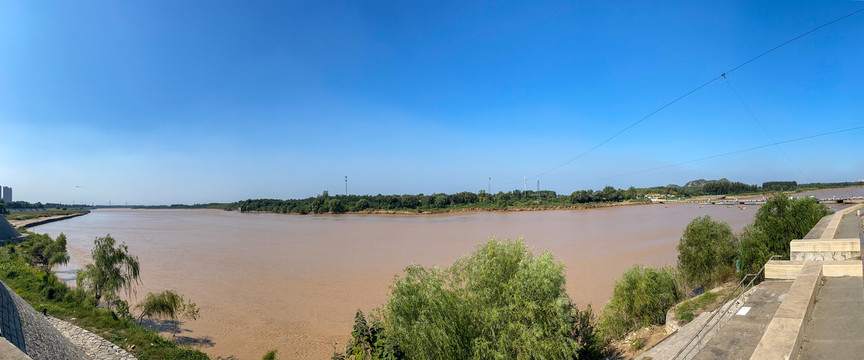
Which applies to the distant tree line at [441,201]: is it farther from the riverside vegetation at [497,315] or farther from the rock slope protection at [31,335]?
the rock slope protection at [31,335]

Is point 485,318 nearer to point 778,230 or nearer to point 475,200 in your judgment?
point 778,230

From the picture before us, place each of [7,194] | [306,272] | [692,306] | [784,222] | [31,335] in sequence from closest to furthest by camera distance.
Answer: [31,335] < [692,306] < [784,222] < [306,272] < [7,194]

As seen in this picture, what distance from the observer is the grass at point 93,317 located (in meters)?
8.83

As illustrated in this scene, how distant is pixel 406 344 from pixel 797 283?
20.5 ft

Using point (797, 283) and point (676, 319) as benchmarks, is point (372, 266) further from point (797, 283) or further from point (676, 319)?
point (797, 283)

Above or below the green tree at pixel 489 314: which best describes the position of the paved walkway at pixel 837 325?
above

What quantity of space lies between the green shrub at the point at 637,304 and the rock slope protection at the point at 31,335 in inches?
476

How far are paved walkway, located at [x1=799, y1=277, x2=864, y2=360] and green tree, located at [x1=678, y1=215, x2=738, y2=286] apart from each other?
28.3 feet

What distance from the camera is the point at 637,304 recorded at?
10312mm

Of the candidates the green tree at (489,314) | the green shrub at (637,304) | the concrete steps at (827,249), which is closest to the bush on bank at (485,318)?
the green tree at (489,314)

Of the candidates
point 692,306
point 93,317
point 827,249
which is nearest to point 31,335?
point 93,317

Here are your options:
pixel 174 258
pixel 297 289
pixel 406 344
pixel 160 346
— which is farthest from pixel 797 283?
pixel 174 258

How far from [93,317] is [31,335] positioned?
4717 mm

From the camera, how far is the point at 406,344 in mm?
6934
